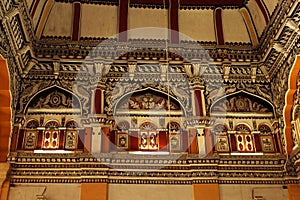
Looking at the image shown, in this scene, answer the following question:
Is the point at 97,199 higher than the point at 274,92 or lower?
lower

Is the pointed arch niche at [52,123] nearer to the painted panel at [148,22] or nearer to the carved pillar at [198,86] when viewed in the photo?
the painted panel at [148,22]

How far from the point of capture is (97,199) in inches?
301

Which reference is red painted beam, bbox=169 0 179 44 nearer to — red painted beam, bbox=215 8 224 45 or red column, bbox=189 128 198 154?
red painted beam, bbox=215 8 224 45

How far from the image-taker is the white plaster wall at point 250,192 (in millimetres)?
7988

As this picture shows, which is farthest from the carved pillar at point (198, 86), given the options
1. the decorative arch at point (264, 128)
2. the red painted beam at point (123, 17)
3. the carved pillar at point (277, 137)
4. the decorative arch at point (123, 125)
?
the red painted beam at point (123, 17)

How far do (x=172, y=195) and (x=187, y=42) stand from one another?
3453 millimetres

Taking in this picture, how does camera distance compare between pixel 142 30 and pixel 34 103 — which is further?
pixel 142 30

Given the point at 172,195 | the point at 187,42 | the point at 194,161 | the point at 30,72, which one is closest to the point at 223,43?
the point at 187,42

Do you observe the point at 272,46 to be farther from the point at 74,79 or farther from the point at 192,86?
the point at 74,79

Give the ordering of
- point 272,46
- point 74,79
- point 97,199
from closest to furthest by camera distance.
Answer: point 97,199, point 272,46, point 74,79

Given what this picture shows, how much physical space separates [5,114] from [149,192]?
3.18 m

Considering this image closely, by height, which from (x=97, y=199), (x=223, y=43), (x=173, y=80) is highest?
(x=223, y=43)

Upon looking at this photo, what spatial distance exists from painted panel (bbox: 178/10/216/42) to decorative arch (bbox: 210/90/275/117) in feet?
4.72

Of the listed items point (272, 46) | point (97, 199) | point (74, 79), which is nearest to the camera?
point (97, 199)
